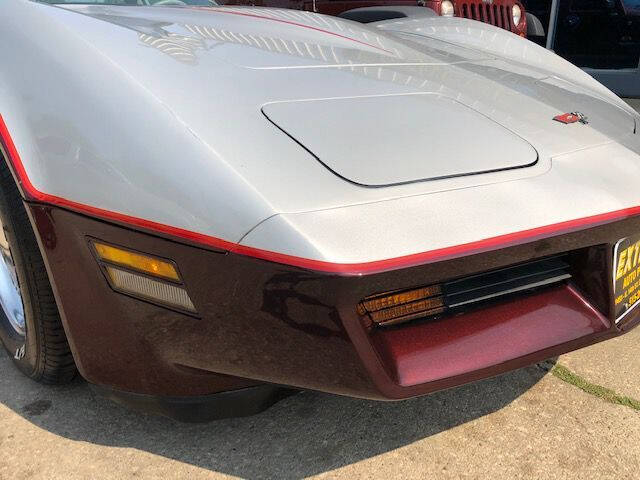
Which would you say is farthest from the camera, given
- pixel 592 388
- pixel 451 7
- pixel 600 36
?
pixel 600 36

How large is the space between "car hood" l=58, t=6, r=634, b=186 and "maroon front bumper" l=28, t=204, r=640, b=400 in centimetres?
24

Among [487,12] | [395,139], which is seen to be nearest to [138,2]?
[395,139]

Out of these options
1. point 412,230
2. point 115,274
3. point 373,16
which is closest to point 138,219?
point 115,274

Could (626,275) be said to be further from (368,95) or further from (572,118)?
(368,95)

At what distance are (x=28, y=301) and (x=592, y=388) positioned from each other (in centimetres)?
148

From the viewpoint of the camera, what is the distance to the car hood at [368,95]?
1312 millimetres

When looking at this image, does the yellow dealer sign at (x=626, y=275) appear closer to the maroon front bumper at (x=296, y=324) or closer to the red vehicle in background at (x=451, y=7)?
the maroon front bumper at (x=296, y=324)

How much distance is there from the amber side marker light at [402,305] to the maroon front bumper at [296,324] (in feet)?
0.08

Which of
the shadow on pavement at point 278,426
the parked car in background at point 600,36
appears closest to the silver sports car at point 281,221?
the shadow on pavement at point 278,426

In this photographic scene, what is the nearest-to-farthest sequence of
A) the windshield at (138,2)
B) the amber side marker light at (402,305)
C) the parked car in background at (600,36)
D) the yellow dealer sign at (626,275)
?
1. the amber side marker light at (402,305)
2. the yellow dealer sign at (626,275)
3. the windshield at (138,2)
4. the parked car in background at (600,36)

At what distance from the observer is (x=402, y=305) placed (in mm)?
1281

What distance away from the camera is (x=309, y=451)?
1.53 m

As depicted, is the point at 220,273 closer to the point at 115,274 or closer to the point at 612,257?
the point at 115,274

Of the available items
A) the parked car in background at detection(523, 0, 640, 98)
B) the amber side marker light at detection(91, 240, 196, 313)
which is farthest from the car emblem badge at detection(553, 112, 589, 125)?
the parked car in background at detection(523, 0, 640, 98)
